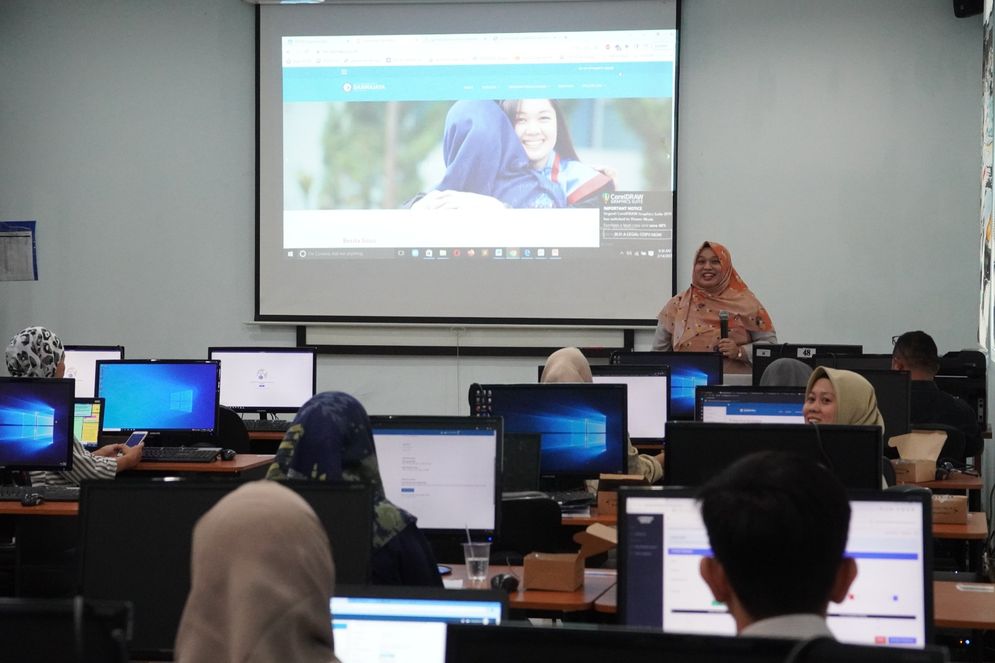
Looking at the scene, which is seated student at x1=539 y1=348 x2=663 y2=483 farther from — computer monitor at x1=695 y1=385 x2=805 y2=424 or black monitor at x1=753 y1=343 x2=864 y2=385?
black monitor at x1=753 y1=343 x2=864 y2=385

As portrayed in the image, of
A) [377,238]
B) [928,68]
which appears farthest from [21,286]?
[928,68]

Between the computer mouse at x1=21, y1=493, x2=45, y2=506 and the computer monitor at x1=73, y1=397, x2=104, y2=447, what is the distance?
1135 mm

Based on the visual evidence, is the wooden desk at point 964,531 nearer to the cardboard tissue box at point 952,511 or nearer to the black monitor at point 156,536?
the cardboard tissue box at point 952,511

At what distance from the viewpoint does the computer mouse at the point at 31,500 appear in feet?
15.6

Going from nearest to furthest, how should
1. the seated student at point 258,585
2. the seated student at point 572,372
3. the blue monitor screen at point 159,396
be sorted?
the seated student at point 258,585
the seated student at point 572,372
the blue monitor screen at point 159,396

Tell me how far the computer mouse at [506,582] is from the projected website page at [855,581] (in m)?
1.00

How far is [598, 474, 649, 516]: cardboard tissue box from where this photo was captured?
4270 mm

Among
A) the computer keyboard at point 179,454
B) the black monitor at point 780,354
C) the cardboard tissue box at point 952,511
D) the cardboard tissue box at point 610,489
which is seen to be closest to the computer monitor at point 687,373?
the black monitor at point 780,354

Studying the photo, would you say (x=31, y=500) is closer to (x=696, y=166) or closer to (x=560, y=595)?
(x=560, y=595)

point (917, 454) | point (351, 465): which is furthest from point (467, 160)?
point (351, 465)

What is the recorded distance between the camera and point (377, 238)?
891 centimetres

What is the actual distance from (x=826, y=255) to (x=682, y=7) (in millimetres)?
2053

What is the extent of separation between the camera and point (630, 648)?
1094 mm

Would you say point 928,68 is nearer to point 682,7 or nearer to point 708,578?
point 682,7
